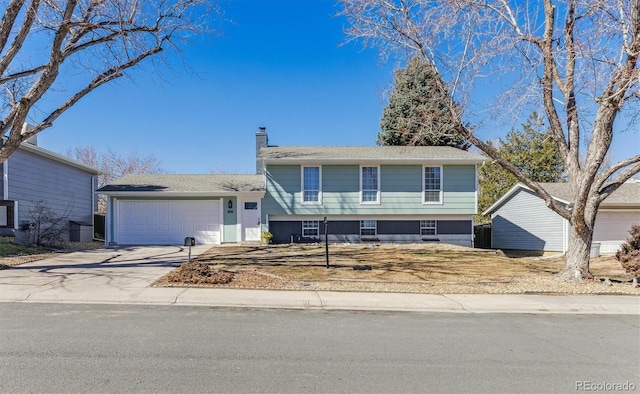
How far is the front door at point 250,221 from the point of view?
20.0m

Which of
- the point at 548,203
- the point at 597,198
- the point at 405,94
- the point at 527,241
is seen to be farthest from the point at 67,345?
the point at 405,94

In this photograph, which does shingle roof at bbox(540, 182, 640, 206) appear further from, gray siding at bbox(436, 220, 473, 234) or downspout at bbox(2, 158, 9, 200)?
downspout at bbox(2, 158, 9, 200)

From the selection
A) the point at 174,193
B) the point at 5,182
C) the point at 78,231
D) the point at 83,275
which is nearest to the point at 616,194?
the point at 174,193

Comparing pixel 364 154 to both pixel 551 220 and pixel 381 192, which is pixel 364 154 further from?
pixel 551 220

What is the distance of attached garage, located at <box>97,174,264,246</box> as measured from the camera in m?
19.5

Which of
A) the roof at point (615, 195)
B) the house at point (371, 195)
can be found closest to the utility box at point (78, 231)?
the house at point (371, 195)

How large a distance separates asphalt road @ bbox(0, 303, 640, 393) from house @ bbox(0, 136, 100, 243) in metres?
11.2

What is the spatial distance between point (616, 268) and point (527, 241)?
10207 millimetres

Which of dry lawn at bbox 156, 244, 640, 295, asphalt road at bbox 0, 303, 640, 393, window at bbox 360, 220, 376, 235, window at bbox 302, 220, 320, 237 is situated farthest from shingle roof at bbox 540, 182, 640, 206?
asphalt road at bbox 0, 303, 640, 393

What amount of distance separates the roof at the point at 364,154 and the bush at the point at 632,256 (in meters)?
9.20

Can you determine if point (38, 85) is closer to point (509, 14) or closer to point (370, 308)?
point (370, 308)

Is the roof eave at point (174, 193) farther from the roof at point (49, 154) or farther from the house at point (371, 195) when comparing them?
the roof at point (49, 154)

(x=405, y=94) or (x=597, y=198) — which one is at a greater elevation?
(x=405, y=94)

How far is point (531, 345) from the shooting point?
19.2 ft
